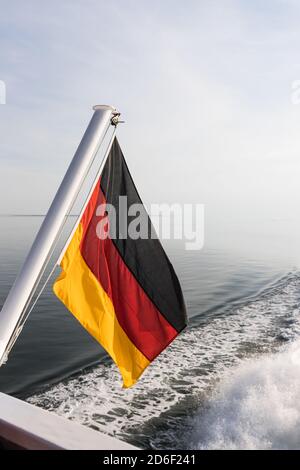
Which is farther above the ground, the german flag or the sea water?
the german flag

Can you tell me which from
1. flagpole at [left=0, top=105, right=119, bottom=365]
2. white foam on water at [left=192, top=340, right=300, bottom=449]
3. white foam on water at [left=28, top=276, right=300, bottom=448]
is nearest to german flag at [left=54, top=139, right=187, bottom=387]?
flagpole at [left=0, top=105, right=119, bottom=365]

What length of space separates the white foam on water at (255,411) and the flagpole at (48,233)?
4.73m

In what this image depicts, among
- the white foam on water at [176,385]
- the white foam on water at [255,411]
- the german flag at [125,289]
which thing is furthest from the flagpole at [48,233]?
the white foam on water at [255,411]

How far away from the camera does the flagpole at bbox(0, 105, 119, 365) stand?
8.70 ft

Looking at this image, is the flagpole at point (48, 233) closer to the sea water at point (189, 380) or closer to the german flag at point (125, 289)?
the german flag at point (125, 289)

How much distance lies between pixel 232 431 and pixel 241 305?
32.2 ft

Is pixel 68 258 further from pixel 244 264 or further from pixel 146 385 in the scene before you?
pixel 244 264

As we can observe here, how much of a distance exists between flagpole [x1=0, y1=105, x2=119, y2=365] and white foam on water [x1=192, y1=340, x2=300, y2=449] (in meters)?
4.73

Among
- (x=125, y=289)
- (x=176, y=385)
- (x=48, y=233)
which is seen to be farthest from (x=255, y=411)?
(x=48, y=233)

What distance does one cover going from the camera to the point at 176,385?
8.39 m

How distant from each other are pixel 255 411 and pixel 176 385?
1917mm

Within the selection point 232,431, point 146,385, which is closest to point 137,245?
point 232,431

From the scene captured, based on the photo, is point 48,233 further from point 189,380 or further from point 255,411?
point 189,380

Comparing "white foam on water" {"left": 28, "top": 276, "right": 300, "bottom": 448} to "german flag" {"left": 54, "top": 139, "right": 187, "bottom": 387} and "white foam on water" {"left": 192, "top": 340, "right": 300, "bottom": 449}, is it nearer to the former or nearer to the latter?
"white foam on water" {"left": 192, "top": 340, "right": 300, "bottom": 449}
